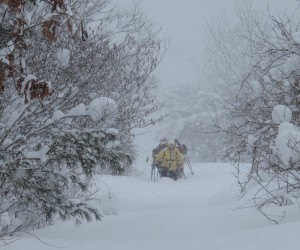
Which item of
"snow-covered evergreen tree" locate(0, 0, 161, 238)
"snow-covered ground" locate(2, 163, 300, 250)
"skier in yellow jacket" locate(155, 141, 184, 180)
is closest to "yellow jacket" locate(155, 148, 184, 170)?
"skier in yellow jacket" locate(155, 141, 184, 180)

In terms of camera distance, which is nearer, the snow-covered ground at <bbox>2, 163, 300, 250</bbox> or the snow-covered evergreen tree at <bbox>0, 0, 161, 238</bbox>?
the snow-covered ground at <bbox>2, 163, 300, 250</bbox>

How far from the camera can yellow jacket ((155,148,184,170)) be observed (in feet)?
56.3

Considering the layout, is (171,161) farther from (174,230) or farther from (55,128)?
(55,128)

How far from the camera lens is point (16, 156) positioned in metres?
5.52

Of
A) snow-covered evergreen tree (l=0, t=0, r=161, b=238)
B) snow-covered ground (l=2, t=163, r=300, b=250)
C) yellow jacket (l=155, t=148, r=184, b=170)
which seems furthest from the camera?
yellow jacket (l=155, t=148, r=184, b=170)

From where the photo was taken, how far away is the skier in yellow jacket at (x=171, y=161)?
17.2 metres

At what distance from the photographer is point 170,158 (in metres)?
17.2

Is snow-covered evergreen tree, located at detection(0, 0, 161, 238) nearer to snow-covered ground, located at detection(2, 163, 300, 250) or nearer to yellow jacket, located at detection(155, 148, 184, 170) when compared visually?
snow-covered ground, located at detection(2, 163, 300, 250)

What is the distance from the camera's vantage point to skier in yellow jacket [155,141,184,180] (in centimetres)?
1717

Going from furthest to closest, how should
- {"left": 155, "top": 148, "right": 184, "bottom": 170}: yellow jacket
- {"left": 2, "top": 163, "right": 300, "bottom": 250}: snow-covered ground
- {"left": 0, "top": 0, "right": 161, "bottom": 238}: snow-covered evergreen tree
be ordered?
{"left": 155, "top": 148, "right": 184, "bottom": 170}: yellow jacket
{"left": 0, "top": 0, "right": 161, "bottom": 238}: snow-covered evergreen tree
{"left": 2, "top": 163, "right": 300, "bottom": 250}: snow-covered ground

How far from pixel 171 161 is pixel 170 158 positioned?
0.11m

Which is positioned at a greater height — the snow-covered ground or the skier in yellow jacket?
the skier in yellow jacket

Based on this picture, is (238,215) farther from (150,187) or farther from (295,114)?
(150,187)

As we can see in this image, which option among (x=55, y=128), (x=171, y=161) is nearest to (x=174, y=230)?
(x=55, y=128)
